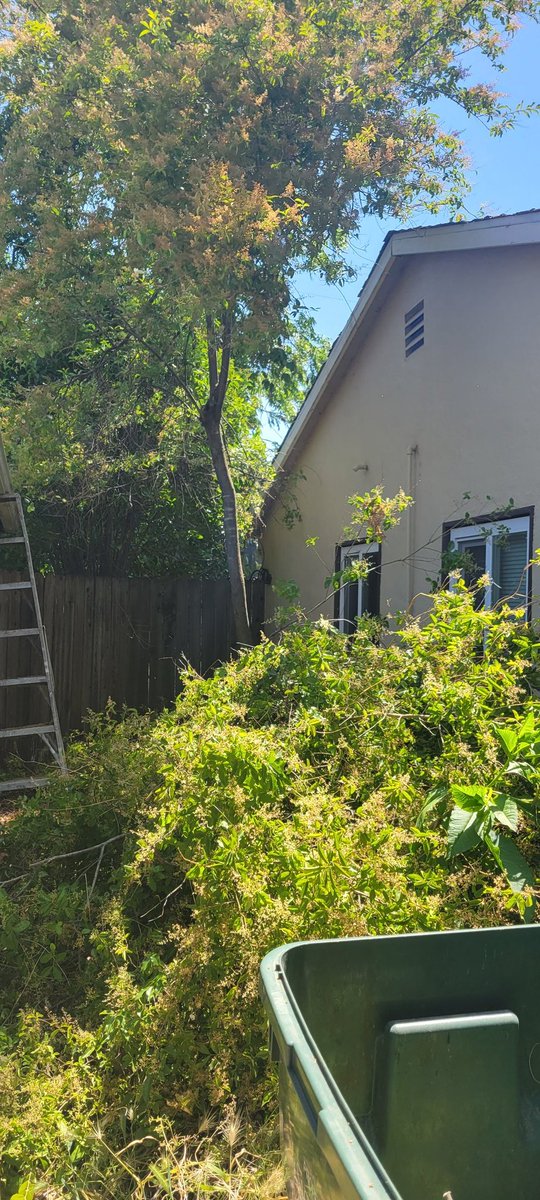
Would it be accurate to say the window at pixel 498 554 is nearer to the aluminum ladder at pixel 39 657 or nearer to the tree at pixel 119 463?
the tree at pixel 119 463

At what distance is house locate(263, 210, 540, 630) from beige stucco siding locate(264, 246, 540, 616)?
0.01 meters

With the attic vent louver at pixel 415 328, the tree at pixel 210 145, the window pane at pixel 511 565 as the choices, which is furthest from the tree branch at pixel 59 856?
the attic vent louver at pixel 415 328

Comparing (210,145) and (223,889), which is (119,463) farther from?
(223,889)

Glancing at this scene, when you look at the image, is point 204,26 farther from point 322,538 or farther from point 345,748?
point 345,748

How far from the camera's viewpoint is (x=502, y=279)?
5.46 meters

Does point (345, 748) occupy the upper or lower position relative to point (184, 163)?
lower

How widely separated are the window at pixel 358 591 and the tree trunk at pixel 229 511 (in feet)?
3.68

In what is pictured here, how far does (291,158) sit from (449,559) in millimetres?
4084

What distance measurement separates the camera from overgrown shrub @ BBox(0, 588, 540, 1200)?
101 inches

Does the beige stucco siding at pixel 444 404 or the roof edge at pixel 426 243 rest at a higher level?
the roof edge at pixel 426 243

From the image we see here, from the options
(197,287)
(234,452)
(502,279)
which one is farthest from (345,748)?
(234,452)

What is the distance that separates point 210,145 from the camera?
6.36 meters

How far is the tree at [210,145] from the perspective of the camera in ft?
20.0

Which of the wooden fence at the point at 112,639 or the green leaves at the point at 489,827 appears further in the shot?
the wooden fence at the point at 112,639
